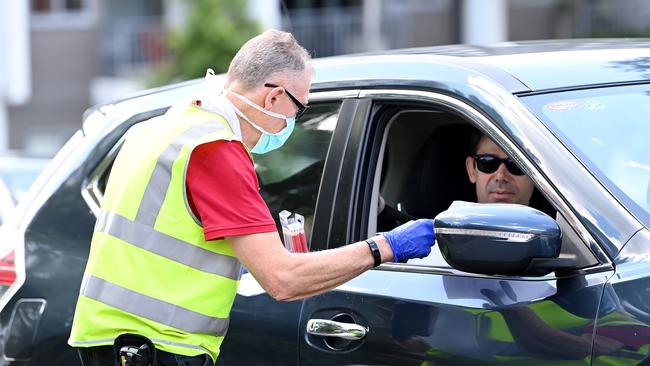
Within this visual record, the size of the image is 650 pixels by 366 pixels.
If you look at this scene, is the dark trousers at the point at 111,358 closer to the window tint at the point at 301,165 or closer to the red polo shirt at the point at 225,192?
the red polo shirt at the point at 225,192

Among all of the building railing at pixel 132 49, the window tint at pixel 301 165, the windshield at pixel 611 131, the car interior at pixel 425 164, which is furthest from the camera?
the building railing at pixel 132 49

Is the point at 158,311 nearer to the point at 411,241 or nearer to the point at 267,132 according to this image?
the point at 267,132

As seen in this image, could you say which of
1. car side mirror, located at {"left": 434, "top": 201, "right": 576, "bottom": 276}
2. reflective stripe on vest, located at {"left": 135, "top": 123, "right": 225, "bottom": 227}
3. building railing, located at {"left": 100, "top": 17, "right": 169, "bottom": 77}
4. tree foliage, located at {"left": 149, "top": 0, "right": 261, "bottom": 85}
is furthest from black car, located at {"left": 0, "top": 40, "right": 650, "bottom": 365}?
building railing, located at {"left": 100, "top": 17, "right": 169, "bottom": 77}

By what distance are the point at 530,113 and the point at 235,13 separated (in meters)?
17.0

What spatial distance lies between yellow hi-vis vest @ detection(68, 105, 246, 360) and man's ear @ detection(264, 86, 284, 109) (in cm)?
12

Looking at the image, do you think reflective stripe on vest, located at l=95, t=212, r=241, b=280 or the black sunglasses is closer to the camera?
reflective stripe on vest, located at l=95, t=212, r=241, b=280

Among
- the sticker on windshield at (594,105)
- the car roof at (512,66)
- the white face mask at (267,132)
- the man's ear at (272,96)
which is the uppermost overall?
the car roof at (512,66)

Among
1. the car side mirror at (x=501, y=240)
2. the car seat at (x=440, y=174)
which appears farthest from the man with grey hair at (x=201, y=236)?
the car seat at (x=440, y=174)

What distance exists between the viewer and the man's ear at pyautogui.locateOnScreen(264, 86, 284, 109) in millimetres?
3172

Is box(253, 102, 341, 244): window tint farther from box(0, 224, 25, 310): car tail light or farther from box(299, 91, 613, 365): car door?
box(0, 224, 25, 310): car tail light

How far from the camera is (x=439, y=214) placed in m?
2.99

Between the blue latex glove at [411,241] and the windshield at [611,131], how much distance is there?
1.36 feet

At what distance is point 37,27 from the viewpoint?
22891 mm

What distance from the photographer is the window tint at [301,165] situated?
3.64 m
